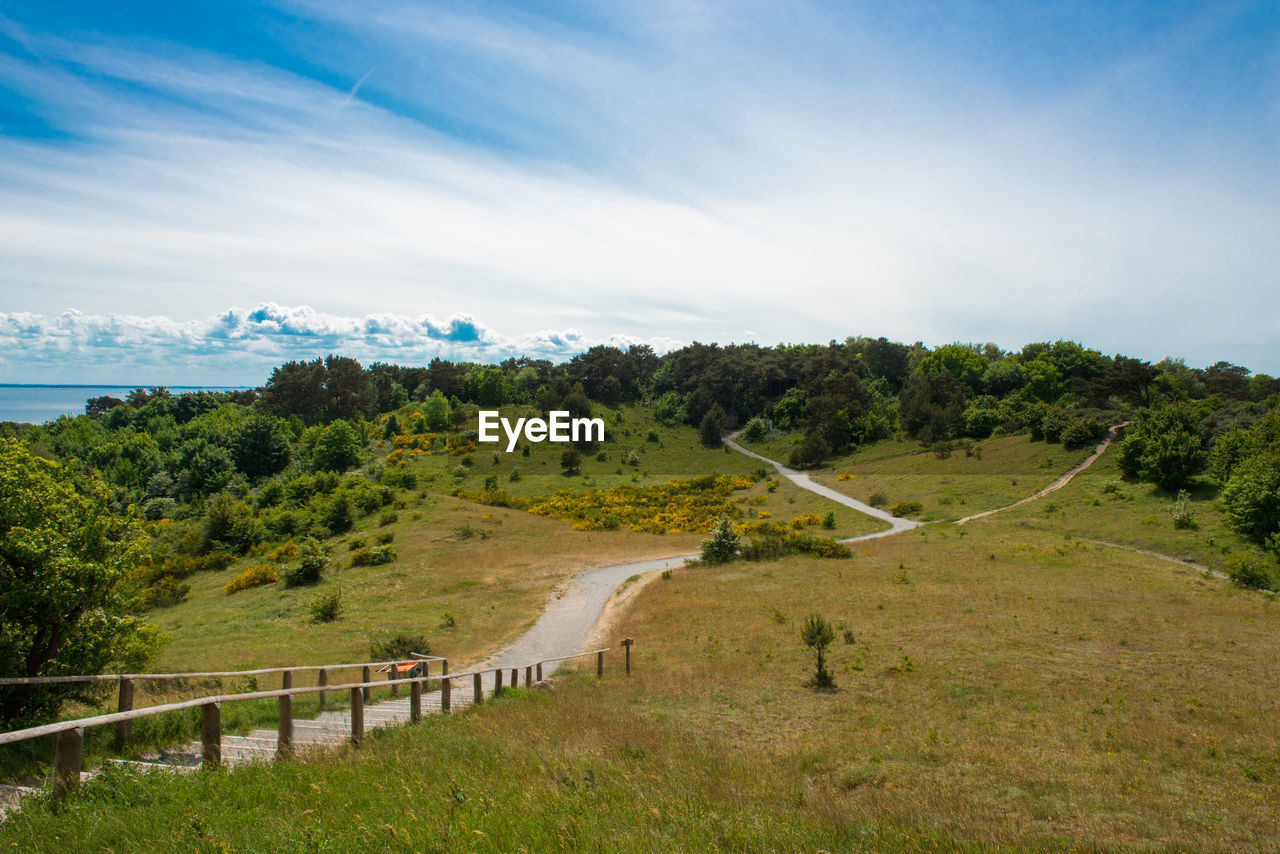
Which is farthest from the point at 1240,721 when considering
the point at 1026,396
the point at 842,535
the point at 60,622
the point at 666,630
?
the point at 1026,396

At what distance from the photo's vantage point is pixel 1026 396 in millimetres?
90312

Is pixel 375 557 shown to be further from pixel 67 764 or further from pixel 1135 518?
pixel 1135 518

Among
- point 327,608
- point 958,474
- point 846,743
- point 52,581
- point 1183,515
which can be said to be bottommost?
point 327,608

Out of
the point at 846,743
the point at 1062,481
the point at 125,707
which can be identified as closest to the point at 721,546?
the point at 846,743

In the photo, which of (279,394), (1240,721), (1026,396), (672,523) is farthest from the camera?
(279,394)

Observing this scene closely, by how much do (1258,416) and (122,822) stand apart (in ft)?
216

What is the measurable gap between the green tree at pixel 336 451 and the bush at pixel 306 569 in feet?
152

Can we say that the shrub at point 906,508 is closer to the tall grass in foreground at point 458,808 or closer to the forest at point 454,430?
the forest at point 454,430

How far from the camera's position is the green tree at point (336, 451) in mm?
77000

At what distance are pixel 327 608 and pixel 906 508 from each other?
140 ft

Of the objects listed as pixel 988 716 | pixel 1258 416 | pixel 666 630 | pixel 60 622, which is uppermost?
pixel 1258 416

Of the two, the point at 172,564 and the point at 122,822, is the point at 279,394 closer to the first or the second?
the point at 172,564

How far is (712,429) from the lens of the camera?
88.9 m

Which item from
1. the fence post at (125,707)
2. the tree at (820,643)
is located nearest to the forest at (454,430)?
the fence post at (125,707)
